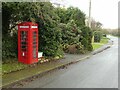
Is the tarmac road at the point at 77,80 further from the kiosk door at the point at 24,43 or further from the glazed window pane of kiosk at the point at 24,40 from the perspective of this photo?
the glazed window pane of kiosk at the point at 24,40

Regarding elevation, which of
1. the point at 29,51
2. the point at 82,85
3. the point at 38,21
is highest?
the point at 38,21

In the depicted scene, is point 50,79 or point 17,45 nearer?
point 50,79

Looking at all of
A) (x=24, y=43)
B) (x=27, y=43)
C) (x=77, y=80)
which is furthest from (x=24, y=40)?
(x=77, y=80)

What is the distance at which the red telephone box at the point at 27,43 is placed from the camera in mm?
12562

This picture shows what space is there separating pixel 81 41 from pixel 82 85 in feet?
43.2

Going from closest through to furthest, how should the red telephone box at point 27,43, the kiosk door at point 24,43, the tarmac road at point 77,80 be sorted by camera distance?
the tarmac road at point 77,80, the red telephone box at point 27,43, the kiosk door at point 24,43

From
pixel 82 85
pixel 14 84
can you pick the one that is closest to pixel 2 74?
pixel 14 84

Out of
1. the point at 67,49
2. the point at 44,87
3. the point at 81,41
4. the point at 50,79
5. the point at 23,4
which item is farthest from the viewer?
the point at 81,41

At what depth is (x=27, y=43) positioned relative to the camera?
12.6 metres

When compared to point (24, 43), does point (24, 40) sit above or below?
above

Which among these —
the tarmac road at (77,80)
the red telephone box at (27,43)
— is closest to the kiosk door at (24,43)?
the red telephone box at (27,43)

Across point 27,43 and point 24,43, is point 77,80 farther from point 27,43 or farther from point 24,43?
point 24,43

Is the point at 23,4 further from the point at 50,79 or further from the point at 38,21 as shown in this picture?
the point at 50,79

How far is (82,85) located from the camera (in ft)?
29.6
